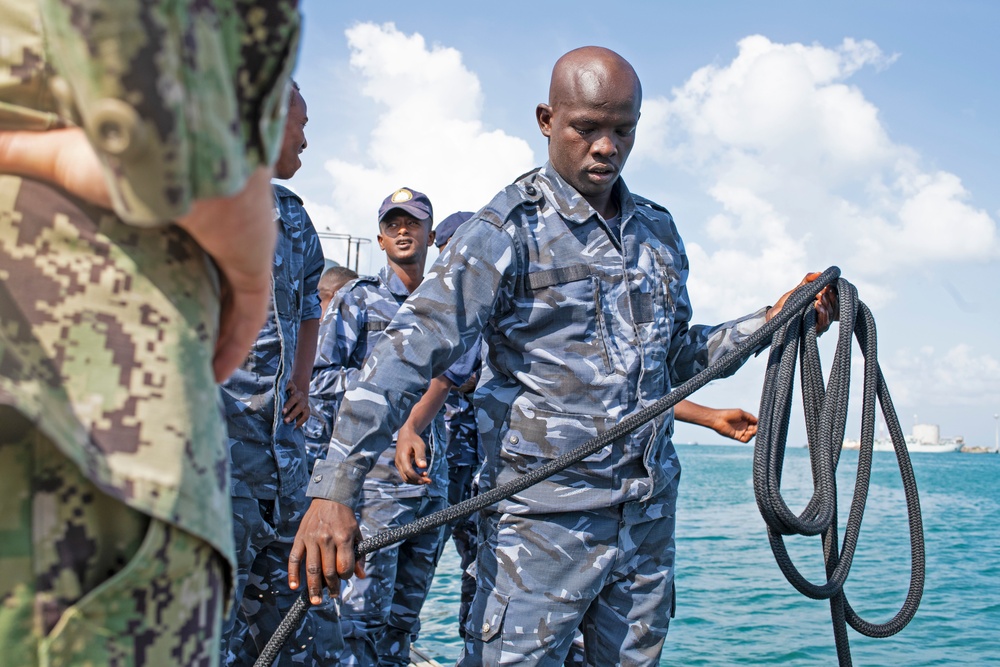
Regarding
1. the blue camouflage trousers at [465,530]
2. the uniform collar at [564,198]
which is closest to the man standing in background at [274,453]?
the uniform collar at [564,198]

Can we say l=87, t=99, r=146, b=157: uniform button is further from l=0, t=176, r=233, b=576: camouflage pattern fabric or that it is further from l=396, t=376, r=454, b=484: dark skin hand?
l=396, t=376, r=454, b=484: dark skin hand

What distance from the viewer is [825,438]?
125 inches

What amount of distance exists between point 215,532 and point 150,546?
0.29ft

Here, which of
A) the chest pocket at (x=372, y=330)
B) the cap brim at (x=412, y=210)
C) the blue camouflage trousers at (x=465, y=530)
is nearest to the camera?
the chest pocket at (x=372, y=330)

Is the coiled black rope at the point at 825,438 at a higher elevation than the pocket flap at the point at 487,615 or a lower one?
higher

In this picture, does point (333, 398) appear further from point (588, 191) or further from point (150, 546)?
point (150, 546)

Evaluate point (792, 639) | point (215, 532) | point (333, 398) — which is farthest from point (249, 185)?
point (792, 639)

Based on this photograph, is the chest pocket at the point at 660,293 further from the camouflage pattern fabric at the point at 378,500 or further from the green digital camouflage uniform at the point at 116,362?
the green digital camouflage uniform at the point at 116,362

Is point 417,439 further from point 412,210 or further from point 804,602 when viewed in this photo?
point 804,602

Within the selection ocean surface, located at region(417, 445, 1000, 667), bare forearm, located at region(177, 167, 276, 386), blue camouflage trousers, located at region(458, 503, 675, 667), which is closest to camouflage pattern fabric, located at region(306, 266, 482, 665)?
blue camouflage trousers, located at region(458, 503, 675, 667)

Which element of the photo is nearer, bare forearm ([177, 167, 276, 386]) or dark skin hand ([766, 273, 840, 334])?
bare forearm ([177, 167, 276, 386])

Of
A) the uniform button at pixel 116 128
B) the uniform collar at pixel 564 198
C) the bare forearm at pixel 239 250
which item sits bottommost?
the bare forearm at pixel 239 250

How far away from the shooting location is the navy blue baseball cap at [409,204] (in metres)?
5.38

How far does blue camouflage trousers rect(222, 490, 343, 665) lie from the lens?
137 inches
